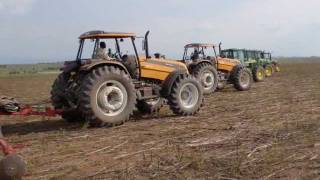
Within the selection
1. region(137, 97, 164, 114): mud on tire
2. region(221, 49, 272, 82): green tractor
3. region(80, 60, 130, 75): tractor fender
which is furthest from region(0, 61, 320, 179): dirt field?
region(221, 49, 272, 82): green tractor

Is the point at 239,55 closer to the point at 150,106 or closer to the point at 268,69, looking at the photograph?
the point at 268,69

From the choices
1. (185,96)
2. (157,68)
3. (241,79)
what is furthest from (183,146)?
(241,79)

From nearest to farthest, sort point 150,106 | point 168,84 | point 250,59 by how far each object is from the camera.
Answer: point 168,84, point 150,106, point 250,59

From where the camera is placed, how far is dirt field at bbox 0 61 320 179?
7.00 m

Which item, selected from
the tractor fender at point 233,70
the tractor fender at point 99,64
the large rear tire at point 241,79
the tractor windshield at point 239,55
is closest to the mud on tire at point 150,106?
the tractor fender at point 99,64

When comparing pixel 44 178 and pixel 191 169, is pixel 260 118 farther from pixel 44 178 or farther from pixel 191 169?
pixel 44 178

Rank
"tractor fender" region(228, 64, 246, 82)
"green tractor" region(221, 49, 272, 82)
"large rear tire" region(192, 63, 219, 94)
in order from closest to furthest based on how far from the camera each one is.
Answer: "large rear tire" region(192, 63, 219, 94), "tractor fender" region(228, 64, 246, 82), "green tractor" region(221, 49, 272, 82)

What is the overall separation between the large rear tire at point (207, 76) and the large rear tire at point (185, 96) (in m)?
6.65

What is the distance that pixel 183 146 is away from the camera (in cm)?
872

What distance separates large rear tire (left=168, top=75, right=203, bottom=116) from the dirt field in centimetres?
27

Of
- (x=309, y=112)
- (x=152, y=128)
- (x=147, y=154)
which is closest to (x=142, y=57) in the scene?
(x=152, y=128)

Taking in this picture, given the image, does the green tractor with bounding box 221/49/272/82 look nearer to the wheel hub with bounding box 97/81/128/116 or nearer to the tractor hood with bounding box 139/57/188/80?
the tractor hood with bounding box 139/57/188/80

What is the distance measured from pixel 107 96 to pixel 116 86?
30 cm

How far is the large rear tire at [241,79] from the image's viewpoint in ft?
70.4
